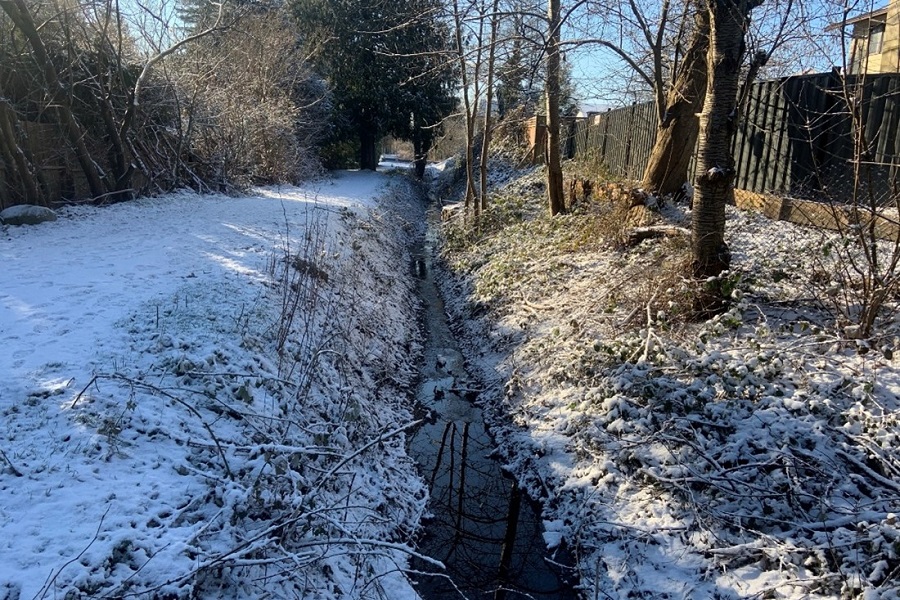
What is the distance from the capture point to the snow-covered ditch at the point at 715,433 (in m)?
3.90

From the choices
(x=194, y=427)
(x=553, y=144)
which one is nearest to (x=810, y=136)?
(x=553, y=144)

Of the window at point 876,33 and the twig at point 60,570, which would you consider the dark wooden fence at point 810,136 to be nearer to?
the window at point 876,33

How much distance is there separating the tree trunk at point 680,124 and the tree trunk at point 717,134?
286 cm

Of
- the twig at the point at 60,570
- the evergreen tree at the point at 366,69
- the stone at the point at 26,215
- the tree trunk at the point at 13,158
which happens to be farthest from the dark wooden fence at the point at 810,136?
the evergreen tree at the point at 366,69

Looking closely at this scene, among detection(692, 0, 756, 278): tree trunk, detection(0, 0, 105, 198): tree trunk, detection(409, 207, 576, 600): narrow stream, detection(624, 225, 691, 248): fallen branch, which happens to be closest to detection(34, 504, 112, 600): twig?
detection(409, 207, 576, 600): narrow stream

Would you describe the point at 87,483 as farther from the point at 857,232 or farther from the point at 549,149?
the point at 549,149

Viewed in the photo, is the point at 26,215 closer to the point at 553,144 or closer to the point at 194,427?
the point at 194,427

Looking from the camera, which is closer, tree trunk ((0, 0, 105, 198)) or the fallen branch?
the fallen branch

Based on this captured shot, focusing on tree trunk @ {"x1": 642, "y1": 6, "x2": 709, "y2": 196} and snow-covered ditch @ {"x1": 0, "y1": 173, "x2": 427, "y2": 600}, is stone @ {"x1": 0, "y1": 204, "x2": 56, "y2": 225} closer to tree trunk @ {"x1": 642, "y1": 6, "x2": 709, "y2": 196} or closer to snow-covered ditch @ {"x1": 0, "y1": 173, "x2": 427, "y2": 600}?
snow-covered ditch @ {"x1": 0, "y1": 173, "x2": 427, "y2": 600}

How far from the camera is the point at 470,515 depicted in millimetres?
5527

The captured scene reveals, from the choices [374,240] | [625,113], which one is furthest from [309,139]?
[625,113]

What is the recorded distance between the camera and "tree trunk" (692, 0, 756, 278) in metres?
5.74

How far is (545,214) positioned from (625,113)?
4040 millimetres

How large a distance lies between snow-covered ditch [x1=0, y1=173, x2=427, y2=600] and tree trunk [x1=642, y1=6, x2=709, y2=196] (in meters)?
5.15
